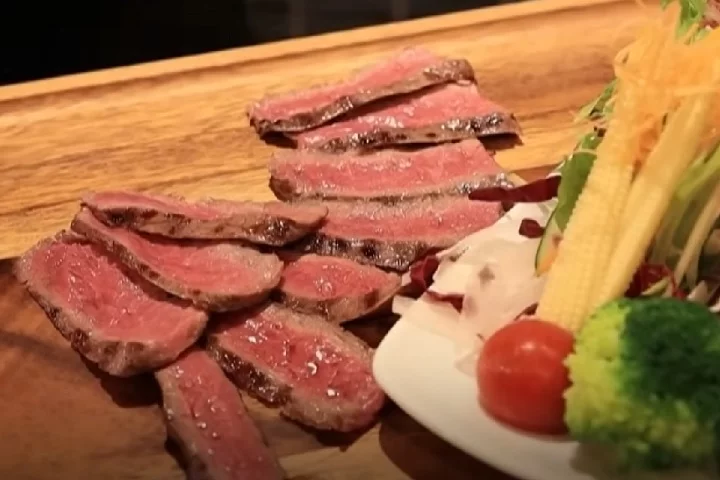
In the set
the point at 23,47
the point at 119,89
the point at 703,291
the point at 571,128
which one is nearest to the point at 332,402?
the point at 703,291

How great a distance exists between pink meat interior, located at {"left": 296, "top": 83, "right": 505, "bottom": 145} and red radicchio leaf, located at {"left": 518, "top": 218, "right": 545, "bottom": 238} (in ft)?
1.62

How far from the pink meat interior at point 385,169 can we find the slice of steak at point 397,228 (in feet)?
0.24

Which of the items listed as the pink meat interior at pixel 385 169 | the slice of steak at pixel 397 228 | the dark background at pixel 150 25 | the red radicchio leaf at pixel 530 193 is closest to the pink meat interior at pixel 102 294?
the slice of steak at pixel 397 228

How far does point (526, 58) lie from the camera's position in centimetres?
250

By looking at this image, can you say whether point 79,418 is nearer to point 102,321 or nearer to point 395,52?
point 102,321

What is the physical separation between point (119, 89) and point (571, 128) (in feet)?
3.18

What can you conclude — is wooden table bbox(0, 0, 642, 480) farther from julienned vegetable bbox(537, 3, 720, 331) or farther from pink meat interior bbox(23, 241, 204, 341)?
julienned vegetable bbox(537, 3, 720, 331)

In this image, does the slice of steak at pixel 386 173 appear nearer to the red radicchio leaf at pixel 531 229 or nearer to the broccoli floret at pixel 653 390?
the red radicchio leaf at pixel 531 229

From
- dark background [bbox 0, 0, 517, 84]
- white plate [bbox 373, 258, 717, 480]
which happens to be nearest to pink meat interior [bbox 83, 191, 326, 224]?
white plate [bbox 373, 258, 717, 480]

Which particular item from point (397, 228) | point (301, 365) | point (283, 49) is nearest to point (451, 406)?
point (301, 365)

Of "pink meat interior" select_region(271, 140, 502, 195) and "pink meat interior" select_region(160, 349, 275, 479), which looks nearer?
"pink meat interior" select_region(160, 349, 275, 479)

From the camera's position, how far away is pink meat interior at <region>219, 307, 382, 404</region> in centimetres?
169

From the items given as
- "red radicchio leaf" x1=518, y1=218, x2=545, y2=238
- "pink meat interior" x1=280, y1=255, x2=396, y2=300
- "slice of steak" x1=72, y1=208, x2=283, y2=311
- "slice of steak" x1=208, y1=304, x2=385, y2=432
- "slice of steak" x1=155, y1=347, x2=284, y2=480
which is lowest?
"slice of steak" x1=155, y1=347, x2=284, y2=480

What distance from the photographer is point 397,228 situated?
1979 millimetres
